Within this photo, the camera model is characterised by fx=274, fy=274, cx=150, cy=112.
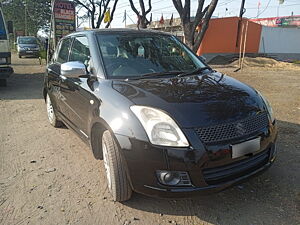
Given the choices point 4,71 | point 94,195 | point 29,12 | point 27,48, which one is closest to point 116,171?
point 94,195

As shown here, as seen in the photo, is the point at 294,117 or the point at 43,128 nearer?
the point at 43,128

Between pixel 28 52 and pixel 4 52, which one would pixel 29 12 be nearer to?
pixel 28 52

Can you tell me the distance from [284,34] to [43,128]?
2443 cm

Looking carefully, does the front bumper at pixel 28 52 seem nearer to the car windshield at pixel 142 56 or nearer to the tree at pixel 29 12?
the tree at pixel 29 12

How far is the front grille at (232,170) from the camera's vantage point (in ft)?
7.64

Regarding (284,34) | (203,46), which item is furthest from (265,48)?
(203,46)

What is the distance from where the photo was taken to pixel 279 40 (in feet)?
78.4

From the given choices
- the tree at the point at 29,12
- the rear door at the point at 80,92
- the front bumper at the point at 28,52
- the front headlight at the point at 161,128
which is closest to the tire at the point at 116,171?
the front headlight at the point at 161,128

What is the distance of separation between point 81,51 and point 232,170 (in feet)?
8.27

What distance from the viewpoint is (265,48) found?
76.0ft

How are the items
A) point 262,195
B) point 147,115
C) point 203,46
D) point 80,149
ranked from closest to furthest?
point 147,115 → point 262,195 → point 80,149 → point 203,46

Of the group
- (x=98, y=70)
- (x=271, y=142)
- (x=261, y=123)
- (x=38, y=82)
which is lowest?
(x=38, y=82)

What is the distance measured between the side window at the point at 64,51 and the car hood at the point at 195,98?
1.77 m

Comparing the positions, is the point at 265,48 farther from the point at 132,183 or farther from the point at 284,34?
the point at 132,183
